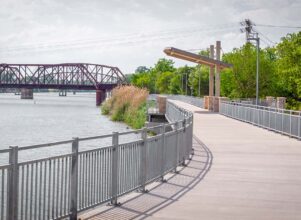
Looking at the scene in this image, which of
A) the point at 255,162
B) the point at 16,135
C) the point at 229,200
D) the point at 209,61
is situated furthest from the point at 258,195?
the point at 209,61

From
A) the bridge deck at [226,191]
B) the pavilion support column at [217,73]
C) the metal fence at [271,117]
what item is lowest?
the bridge deck at [226,191]

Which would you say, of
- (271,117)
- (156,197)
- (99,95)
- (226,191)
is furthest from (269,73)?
(99,95)

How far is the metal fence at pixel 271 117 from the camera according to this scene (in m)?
23.0

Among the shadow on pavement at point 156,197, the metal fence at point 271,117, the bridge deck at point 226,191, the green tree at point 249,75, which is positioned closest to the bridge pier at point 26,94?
the green tree at point 249,75

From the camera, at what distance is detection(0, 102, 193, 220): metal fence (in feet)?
20.9

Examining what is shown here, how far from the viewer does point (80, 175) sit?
7.88 metres

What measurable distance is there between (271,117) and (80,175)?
2075 centimetres

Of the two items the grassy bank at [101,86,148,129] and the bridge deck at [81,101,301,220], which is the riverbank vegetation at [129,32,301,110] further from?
the bridge deck at [81,101,301,220]

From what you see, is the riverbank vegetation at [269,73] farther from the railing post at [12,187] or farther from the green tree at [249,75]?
the railing post at [12,187]

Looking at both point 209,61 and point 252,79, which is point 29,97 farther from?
point 209,61

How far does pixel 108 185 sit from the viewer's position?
28.7 ft

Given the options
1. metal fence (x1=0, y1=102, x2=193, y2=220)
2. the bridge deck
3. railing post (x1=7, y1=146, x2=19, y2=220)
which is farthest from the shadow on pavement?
railing post (x1=7, y1=146, x2=19, y2=220)

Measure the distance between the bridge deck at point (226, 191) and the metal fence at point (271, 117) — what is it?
16.7 feet

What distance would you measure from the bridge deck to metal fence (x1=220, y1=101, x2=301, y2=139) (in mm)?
5098
